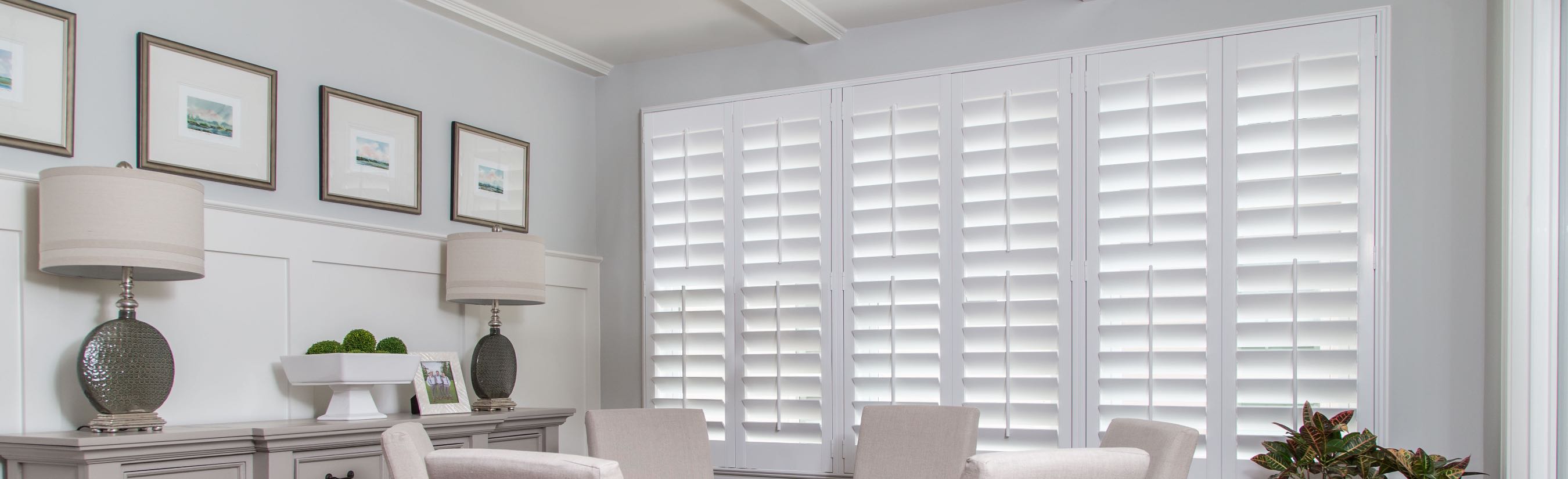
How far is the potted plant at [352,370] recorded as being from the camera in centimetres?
300

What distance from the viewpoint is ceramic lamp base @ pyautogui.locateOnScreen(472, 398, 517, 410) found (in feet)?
12.1

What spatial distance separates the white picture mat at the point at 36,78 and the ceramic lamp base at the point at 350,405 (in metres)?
1.01

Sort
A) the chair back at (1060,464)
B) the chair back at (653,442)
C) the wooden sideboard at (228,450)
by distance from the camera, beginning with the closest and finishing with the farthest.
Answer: the chair back at (1060,464), the wooden sideboard at (228,450), the chair back at (653,442)

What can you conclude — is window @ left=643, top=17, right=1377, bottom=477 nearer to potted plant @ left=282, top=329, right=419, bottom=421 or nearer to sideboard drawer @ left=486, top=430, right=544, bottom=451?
sideboard drawer @ left=486, top=430, right=544, bottom=451

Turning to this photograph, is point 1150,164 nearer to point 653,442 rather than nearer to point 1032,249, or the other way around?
point 1032,249

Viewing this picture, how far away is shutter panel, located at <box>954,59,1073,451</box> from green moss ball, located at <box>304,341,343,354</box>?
215 centimetres

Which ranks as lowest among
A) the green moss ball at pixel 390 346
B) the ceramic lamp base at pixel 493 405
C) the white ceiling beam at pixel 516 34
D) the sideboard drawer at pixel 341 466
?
the sideboard drawer at pixel 341 466

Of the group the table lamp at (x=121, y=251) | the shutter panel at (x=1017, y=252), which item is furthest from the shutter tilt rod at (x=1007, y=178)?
the table lamp at (x=121, y=251)

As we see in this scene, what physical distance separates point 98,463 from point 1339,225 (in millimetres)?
3532

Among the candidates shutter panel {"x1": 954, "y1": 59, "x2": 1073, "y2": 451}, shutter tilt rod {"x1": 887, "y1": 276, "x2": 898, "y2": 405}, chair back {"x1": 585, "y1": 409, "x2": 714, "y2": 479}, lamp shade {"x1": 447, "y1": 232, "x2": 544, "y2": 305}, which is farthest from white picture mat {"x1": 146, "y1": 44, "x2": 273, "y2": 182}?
shutter panel {"x1": 954, "y1": 59, "x2": 1073, "y2": 451}

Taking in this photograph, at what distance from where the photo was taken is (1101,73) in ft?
12.0

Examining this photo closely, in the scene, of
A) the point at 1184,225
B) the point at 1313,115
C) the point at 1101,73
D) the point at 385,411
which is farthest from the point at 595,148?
the point at 1313,115

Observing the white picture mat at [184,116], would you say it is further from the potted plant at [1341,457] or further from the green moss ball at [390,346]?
the potted plant at [1341,457]

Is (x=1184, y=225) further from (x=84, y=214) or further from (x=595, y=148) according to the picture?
(x=84, y=214)
